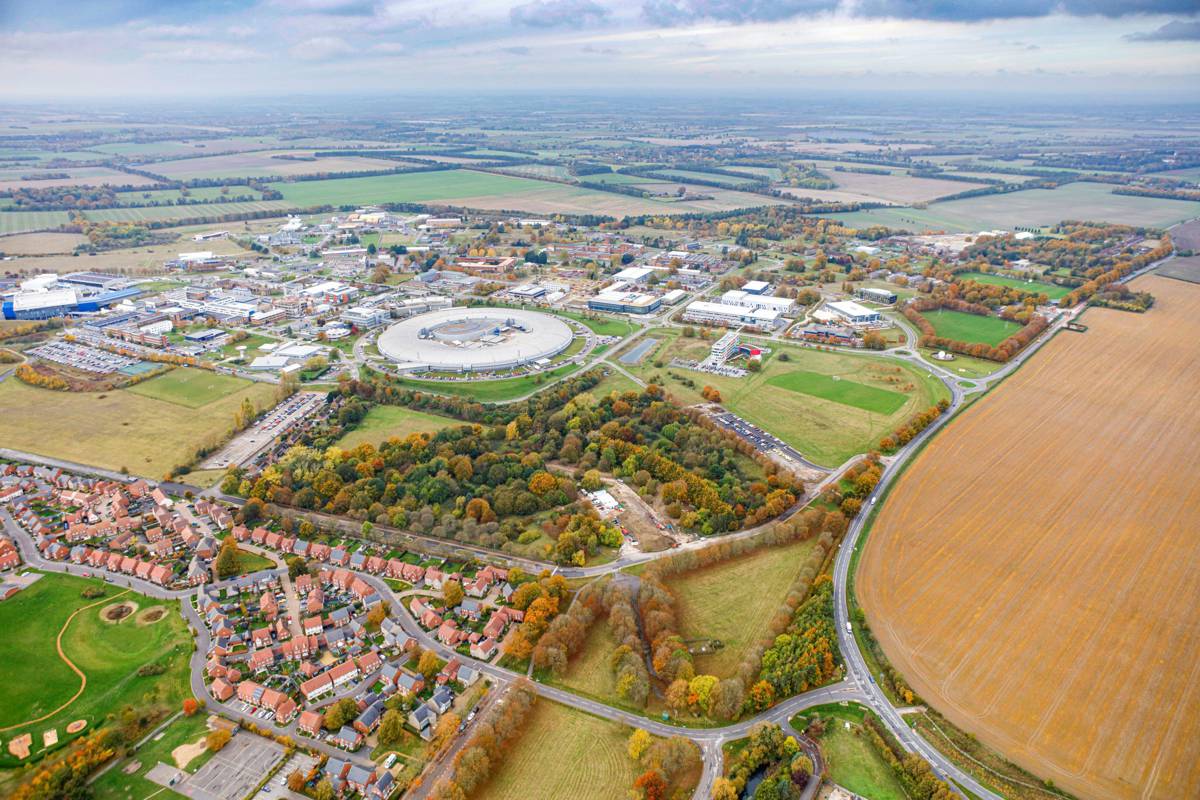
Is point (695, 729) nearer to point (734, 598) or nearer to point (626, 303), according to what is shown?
point (734, 598)

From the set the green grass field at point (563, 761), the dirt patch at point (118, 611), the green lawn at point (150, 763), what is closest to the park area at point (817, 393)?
the green grass field at point (563, 761)

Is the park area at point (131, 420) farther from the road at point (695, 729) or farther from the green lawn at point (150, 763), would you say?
the green lawn at point (150, 763)

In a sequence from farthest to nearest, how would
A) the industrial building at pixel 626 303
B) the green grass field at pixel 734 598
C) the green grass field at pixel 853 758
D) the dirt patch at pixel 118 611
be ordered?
1. the industrial building at pixel 626 303
2. the dirt patch at pixel 118 611
3. the green grass field at pixel 734 598
4. the green grass field at pixel 853 758

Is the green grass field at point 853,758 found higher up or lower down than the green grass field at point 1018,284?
lower down

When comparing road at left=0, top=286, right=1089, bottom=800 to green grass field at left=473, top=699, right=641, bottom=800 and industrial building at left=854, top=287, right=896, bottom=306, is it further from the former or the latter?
industrial building at left=854, top=287, right=896, bottom=306

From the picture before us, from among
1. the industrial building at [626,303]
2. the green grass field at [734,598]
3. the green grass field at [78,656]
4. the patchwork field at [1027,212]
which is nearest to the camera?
the green grass field at [78,656]

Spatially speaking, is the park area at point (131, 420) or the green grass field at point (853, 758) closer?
the green grass field at point (853, 758)

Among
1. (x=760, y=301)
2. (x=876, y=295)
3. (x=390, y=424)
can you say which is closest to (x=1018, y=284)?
(x=876, y=295)

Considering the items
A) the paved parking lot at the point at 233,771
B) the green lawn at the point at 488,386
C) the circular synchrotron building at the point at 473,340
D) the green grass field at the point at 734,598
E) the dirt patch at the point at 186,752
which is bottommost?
the green grass field at the point at 734,598
